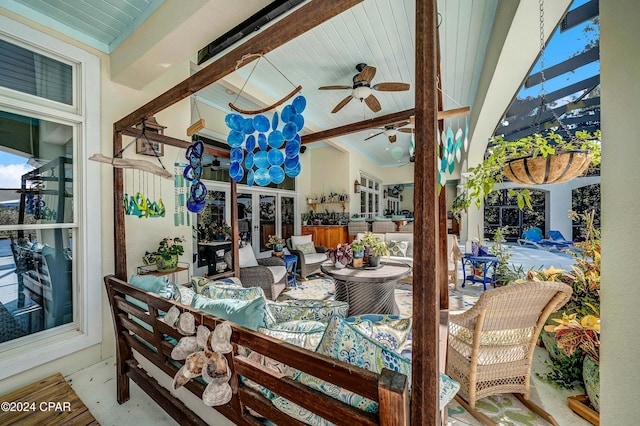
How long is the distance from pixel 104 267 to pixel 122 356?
1.00 m

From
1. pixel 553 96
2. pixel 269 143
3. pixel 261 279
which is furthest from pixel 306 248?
pixel 553 96

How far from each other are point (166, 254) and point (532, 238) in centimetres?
1156

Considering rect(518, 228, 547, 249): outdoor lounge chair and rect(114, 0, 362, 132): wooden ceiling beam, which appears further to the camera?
rect(518, 228, 547, 249): outdoor lounge chair

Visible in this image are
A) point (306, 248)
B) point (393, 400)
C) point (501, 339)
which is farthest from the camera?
point (306, 248)

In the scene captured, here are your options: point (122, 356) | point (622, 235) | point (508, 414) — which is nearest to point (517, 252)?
point (508, 414)

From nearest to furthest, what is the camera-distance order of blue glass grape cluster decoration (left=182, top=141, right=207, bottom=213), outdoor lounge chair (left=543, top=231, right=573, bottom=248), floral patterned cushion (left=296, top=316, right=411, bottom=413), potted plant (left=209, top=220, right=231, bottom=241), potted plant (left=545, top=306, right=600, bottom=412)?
1. floral patterned cushion (left=296, top=316, right=411, bottom=413)
2. potted plant (left=545, top=306, right=600, bottom=412)
3. blue glass grape cluster decoration (left=182, top=141, right=207, bottom=213)
4. potted plant (left=209, top=220, right=231, bottom=241)
5. outdoor lounge chair (left=543, top=231, right=573, bottom=248)

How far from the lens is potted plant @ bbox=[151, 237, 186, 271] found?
2676 millimetres

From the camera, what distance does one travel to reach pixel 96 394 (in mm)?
1958

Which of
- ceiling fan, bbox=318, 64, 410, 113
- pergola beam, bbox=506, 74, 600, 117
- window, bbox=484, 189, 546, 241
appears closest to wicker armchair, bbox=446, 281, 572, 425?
ceiling fan, bbox=318, 64, 410, 113

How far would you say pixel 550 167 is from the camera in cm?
159

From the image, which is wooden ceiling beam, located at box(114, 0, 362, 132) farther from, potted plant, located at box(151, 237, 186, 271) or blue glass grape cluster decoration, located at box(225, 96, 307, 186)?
potted plant, located at box(151, 237, 186, 271)

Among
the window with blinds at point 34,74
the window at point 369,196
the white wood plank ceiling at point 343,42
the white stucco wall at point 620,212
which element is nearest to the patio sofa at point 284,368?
the white stucco wall at point 620,212

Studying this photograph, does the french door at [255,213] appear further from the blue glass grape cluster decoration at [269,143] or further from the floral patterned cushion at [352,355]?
the floral patterned cushion at [352,355]

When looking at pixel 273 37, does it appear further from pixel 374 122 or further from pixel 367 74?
pixel 367 74
